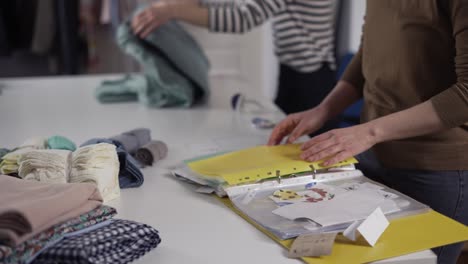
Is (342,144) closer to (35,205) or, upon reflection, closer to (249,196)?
(249,196)

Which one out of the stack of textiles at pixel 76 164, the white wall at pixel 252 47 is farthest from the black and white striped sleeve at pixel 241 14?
the white wall at pixel 252 47

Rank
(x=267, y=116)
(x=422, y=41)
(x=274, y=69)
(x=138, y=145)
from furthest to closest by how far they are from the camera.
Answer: (x=274, y=69) < (x=267, y=116) < (x=138, y=145) < (x=422, y=41)

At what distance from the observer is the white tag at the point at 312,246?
0.99 m

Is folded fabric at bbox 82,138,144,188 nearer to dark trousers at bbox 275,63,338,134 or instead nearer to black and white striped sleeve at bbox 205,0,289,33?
black and white striped sleeve at bbox 205,0,289,33

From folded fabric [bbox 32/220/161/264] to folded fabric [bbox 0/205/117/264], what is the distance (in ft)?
0.04

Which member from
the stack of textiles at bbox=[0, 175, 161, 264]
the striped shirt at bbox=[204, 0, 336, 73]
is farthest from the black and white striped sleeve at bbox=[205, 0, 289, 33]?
the stack of textiles at bbox=[0, 175, 161, 264]

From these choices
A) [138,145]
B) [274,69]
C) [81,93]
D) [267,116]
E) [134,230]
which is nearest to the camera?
[134,230]

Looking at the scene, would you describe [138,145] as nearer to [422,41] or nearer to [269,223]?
[269,223]

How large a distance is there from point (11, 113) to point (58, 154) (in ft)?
2.98

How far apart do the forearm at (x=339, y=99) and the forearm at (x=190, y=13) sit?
0.63 meters

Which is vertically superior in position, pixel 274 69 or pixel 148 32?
pixel 148 32

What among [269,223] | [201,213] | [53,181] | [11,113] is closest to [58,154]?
[53,181]

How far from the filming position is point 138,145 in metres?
1.55

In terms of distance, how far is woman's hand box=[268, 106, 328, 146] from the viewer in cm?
154
